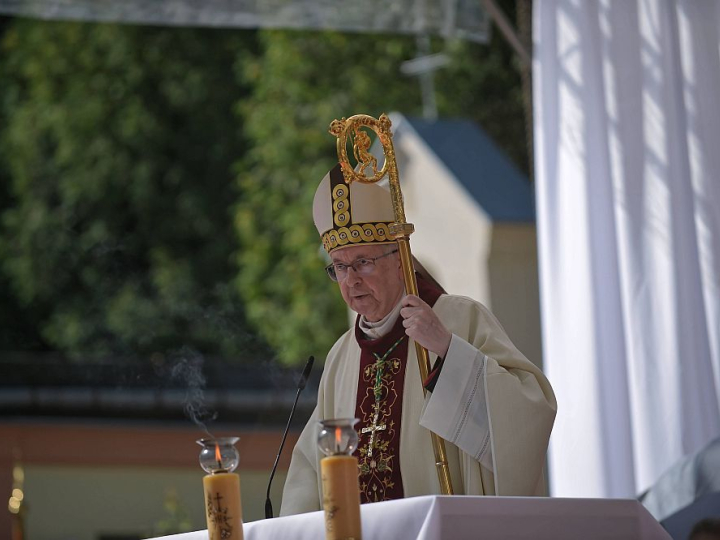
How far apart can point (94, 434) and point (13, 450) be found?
2.56 ft

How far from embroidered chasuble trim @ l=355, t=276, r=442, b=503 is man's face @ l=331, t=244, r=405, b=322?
11 cm

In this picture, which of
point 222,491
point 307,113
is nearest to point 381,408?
point 222,491

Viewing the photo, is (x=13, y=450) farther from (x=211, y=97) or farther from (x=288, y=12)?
(x=211, y=97)

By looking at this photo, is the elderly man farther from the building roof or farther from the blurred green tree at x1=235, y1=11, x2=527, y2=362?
the blurred green tree at x1=235, y1=11, x2=527, y2=362

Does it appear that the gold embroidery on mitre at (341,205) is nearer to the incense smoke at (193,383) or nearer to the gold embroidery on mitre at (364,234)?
the gold embroidery on mitre at (364,234)

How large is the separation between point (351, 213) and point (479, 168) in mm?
6694

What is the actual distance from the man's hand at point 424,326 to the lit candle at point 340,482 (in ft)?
2.43

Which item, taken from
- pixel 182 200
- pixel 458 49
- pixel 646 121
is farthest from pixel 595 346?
pixel 182 200

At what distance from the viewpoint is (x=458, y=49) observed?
17219 mm

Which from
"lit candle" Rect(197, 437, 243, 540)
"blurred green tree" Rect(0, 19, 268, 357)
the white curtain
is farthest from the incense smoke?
"lit candle" Rect(197, 437, 243, 540)

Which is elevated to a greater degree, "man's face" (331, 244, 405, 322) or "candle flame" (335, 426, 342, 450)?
"man's face" (331, 244, 405, 322)

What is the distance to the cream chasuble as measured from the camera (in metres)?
3.72

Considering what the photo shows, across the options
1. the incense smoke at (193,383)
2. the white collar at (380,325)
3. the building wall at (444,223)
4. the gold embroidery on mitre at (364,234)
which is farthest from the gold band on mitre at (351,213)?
the incense smoke at (193,383)

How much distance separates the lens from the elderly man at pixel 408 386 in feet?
12.2
